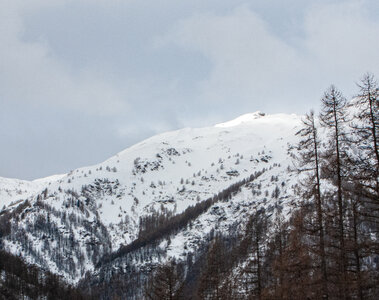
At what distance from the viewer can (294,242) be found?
82.2 ft

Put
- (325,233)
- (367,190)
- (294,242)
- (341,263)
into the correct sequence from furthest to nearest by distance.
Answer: (294,242) → (325,233) → (341,263) → (367,190)

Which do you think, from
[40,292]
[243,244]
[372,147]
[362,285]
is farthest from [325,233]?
[40,292]

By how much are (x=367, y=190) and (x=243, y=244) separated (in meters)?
13.8

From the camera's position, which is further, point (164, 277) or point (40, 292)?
point (40, 292)

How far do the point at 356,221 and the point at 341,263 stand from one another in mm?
3053

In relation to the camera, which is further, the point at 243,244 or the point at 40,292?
the point at 40,292

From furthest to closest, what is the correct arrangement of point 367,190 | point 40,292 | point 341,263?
1. point 40,292
2. point 341,263
3. point 367,190

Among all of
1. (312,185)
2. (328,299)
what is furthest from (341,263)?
(312,185)

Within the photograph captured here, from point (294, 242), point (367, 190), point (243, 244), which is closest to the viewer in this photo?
point (367, 190)

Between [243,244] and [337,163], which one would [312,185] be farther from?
[243,244]

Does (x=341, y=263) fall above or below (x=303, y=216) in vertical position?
below

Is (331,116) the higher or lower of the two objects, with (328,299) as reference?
higher

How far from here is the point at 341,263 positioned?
71.6 ft

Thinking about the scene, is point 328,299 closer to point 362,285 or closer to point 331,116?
point 362,285
